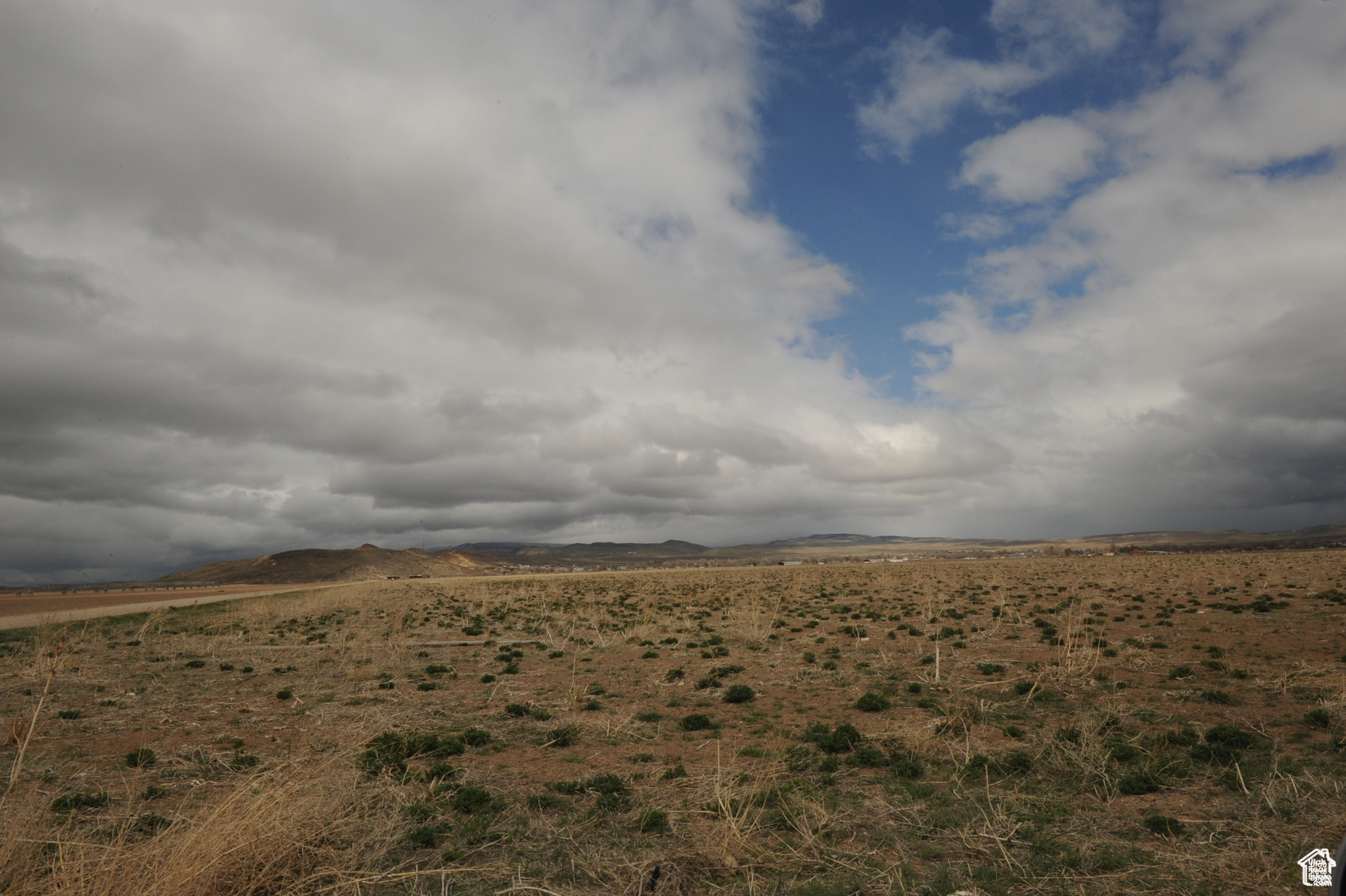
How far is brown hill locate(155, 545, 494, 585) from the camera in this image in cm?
15975

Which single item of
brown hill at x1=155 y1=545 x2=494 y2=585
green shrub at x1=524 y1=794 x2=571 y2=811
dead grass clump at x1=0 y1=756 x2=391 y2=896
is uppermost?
dead grass clump at x1=0 y1=756 x2=391 y2=896

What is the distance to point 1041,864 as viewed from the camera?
643 centimetres

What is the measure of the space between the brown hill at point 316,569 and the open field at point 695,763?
5921 inches

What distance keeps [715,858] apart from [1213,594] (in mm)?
37873

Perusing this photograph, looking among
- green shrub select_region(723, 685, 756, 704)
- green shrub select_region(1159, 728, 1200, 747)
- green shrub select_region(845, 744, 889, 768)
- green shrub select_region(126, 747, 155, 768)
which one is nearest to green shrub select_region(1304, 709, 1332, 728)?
green shrub select_region(1159, 728, 1200, 747)

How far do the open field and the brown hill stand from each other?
493ft

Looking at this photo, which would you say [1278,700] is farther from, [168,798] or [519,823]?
[168,798]

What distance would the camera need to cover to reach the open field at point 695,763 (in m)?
6.25

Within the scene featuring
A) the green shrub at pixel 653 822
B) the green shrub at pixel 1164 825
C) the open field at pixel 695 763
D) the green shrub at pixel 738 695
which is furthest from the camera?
the green shrub at pixel 738 695

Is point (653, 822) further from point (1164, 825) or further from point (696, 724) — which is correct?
point (1164, 825)

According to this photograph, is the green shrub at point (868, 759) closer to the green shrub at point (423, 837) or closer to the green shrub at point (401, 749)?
the green shrub at point (423, 837)

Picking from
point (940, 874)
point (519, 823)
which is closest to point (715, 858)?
point (940, 874)

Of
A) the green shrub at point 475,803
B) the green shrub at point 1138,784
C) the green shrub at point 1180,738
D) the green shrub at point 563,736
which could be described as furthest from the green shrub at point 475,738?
the green shrub at point 1180,738

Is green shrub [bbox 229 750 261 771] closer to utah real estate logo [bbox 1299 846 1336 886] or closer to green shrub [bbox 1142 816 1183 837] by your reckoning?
green shrub [bbox 1142 816 1183 837]
